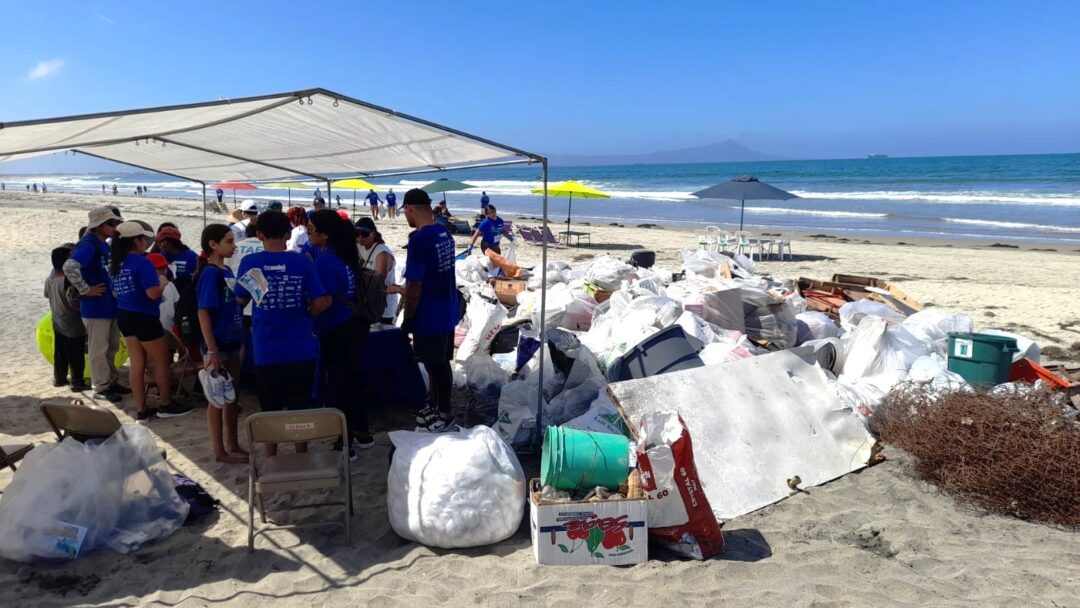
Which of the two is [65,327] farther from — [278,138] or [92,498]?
[92,498]

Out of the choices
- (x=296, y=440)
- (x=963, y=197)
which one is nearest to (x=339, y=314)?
(x=296, y=440)

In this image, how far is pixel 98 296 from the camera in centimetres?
467

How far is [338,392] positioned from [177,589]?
135 cm

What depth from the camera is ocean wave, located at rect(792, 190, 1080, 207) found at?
2839cm

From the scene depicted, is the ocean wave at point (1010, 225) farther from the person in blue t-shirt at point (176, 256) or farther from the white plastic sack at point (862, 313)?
the person in blue t-shirt at point (176, 256)

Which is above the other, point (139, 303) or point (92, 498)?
point (139, 303)

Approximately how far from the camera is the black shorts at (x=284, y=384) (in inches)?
134

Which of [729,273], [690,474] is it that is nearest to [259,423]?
[690,474]

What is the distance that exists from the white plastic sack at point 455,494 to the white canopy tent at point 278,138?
3.21 ft

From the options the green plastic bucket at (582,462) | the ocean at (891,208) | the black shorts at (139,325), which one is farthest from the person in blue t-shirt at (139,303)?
the ocean at (891,208)

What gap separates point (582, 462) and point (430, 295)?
1.43 meters

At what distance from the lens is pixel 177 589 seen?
2764 mm

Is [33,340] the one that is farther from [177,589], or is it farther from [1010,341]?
[1010,341]

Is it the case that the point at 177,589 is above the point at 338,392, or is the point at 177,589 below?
below
